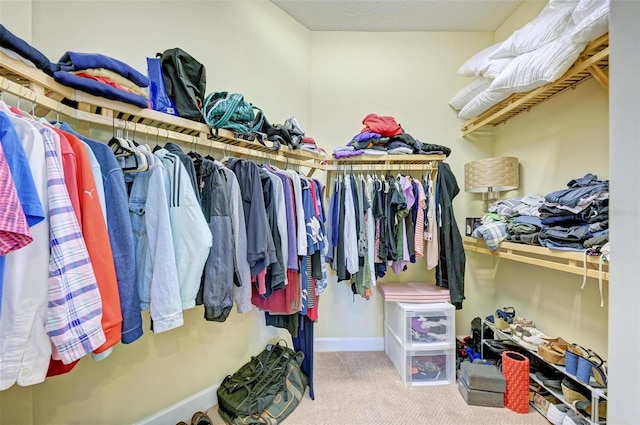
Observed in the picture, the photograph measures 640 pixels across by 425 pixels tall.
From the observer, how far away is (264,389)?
174 centimetres

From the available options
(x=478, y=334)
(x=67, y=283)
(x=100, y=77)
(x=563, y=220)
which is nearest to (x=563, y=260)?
(x=563, y=220)

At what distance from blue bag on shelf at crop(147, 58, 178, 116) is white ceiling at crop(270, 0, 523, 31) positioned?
146 centimetres

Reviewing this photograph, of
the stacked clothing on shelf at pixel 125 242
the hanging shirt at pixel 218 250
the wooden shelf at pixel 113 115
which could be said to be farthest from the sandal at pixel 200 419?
the wooden shelf at pixel 113 115

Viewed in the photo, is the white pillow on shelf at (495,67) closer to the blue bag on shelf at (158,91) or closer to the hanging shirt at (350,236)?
the hanging shirt at (350,236)

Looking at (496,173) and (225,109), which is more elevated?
(225,109)

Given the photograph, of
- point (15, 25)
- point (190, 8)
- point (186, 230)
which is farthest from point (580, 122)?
point (15, 25)

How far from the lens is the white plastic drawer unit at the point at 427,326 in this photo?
205 centimetres

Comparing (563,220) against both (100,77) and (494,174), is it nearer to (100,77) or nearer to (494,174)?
(494,174)

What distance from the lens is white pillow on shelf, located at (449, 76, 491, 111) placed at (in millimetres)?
2199

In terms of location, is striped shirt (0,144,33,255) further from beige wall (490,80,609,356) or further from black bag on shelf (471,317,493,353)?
black bag on shelf (471,317,493,353)

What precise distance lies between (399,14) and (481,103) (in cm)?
110

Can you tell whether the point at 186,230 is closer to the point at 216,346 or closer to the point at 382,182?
the point at 216,346

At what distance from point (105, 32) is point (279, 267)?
1.50 metres

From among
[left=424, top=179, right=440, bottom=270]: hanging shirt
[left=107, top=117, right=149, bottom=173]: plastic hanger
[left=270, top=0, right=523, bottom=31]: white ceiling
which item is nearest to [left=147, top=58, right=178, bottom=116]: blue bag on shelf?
[left=107, top=117, right=149, bottom=173]: plastic hanger
